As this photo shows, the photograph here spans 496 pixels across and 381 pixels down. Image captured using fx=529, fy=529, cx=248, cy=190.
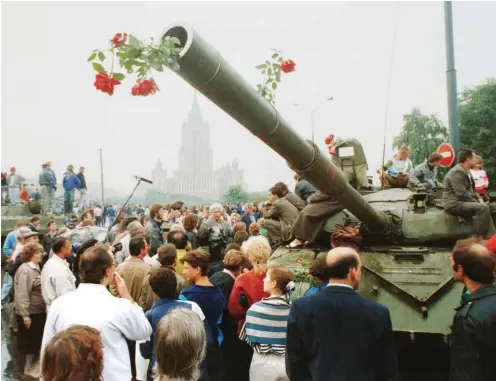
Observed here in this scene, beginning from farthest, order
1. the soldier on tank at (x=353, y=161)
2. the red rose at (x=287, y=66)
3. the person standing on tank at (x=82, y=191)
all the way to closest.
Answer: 1. the person standing on tank at (x=82, y=191)
2. the soldier on tank at (x=353, y=161)
3. the red rose at (x=287, y=66)

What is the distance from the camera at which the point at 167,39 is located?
2775 millimetres

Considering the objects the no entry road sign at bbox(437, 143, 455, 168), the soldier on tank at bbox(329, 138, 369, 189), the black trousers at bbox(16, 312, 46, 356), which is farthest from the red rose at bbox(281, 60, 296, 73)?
the no entry road sign at bbox(437, 143, 455, 168)

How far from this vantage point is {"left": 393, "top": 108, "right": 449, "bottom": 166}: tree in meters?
36.7

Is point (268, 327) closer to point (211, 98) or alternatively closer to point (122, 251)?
point (211, 98)

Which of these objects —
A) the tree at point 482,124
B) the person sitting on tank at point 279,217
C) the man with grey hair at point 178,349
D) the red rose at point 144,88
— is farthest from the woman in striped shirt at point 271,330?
the tree at point 482,124

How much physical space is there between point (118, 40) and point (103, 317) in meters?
Answer: 1.78

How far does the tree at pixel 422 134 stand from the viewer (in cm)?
3669

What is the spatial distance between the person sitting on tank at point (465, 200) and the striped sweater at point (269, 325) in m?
3.23

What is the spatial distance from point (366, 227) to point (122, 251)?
356cm

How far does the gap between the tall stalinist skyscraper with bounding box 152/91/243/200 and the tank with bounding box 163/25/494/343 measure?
11742 centimetres

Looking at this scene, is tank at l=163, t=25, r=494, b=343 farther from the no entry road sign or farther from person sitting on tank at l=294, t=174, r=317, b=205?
the no entry road sign

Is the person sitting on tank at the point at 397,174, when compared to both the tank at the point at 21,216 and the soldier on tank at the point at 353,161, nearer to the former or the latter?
the soldier on tank at the point at 353,161

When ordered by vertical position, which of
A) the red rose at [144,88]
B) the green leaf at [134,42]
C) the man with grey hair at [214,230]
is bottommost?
the man with grey hair at [214,230]

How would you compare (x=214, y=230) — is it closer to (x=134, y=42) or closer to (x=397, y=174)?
(x=397, y=174)
